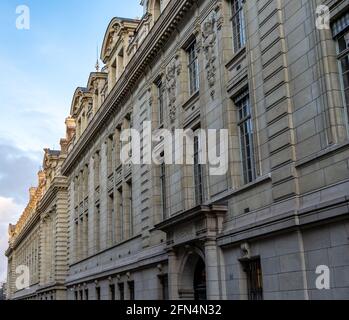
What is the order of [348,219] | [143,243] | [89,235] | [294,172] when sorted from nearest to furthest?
[348,219], [294,172], [143,243], [89,235]

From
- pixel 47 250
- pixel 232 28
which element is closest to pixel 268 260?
pixel 232 28

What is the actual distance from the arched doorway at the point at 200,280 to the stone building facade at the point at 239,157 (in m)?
0.05

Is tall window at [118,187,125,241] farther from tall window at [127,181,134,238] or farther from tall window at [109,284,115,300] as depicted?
tall window at [109,284,115,300]

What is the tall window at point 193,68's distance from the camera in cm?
2340

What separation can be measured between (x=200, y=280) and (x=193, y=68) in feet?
28.3

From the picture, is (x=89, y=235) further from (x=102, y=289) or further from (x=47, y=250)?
(x=47, y=250)

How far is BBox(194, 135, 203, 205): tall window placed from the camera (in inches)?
870

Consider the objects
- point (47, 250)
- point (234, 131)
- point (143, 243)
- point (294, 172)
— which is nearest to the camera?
point (294, 172)

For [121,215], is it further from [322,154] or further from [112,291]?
[322,154]

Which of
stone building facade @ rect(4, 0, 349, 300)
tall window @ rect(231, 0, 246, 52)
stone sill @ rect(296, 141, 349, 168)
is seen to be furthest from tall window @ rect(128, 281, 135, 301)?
stone sill @ rect(296, 141, 349, 168)

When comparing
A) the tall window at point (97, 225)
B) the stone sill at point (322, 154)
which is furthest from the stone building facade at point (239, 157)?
the tall window at point (97, 225)

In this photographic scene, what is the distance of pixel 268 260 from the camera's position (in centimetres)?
1609

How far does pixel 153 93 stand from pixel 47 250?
38.6 m

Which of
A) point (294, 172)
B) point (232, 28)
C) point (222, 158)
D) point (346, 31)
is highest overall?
point (232, 28)
